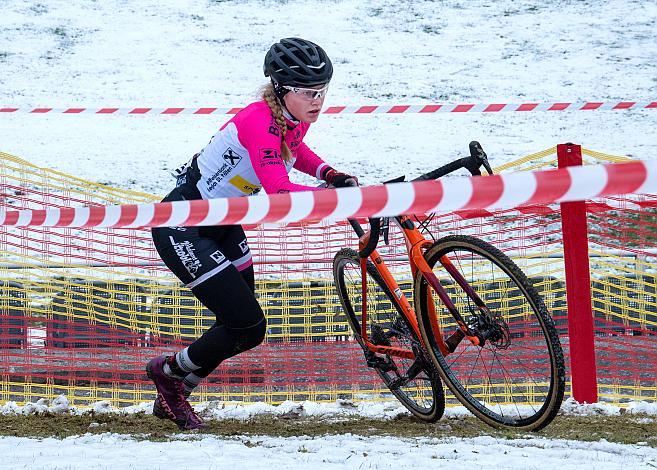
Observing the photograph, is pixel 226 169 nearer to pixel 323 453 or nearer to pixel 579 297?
pixel 323 453

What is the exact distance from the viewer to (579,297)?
5.77 m

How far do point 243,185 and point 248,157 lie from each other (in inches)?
6.8

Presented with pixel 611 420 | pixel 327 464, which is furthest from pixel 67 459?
pixel 611 420

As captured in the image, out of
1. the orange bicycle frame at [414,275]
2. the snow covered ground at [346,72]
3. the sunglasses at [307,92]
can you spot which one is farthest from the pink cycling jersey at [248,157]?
the snow covered ground at [346,72]

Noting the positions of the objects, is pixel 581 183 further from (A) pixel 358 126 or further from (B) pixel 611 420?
(A) pixel 358 126

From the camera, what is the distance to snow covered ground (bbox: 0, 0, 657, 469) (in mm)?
19781

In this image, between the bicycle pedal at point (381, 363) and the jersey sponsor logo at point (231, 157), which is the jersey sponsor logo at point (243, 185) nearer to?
the jersey sponsor logo at point (231, 157)

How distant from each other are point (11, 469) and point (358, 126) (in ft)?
60.4

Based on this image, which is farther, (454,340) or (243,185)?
(243,185)

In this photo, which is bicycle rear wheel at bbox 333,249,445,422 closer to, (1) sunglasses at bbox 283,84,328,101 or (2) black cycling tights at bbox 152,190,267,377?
(2) black cycling tights at bbox 152,190,267,377

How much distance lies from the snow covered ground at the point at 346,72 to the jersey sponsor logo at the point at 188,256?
12.7 m

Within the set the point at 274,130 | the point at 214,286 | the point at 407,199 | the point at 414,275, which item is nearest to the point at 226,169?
the point at 274,130

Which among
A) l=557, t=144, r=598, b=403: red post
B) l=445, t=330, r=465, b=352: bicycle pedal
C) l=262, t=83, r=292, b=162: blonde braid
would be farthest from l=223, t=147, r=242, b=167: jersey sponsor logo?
l=557, t=144, r=598, b=403: red post

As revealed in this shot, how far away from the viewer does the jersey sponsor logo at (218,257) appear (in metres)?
4.77
